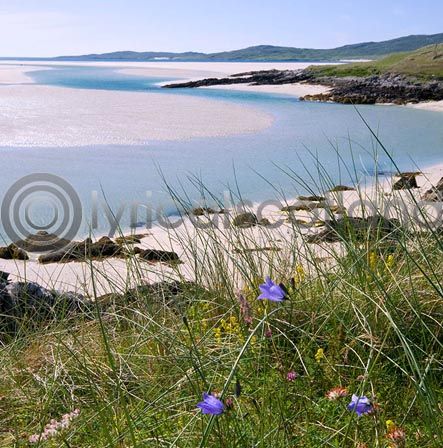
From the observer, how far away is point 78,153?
1433cm

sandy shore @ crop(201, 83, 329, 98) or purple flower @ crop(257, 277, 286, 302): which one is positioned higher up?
purple flower @ crop(257, 277, 286, 302)

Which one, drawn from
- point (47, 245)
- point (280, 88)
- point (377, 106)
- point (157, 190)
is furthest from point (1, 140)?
point (280, 88)

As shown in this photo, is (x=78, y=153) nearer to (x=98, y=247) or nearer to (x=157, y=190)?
(x=157, y=190)

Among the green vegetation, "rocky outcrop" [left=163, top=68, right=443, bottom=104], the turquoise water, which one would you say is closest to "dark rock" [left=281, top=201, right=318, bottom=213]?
the turquoise water

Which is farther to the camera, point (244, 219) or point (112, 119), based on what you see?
point (112, 119)

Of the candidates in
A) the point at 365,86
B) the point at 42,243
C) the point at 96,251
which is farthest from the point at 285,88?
the point at 96,251

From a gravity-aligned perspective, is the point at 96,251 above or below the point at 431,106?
above

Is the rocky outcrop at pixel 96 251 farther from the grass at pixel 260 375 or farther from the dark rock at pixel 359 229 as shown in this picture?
the grass at pixel 260 375

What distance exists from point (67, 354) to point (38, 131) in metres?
15.4

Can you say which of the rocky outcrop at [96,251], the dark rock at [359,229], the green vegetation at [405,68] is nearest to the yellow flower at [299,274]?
the dark rock at [359,229]

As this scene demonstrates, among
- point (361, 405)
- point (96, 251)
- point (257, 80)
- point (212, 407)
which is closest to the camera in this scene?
point (212, 407)

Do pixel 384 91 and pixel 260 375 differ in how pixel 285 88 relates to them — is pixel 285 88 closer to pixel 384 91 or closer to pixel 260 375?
pixel 384 91

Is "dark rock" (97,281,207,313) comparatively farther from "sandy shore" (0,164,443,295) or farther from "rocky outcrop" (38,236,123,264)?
"rocky outcrop" (38,236,123,264)

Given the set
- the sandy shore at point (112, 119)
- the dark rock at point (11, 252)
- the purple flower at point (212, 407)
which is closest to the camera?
the purple flower at point (212, 407)
